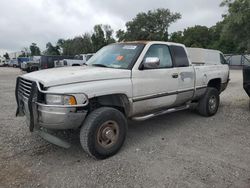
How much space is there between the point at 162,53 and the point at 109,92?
5.84 feet

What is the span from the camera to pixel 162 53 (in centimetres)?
475

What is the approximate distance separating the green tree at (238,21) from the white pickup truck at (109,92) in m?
20.1

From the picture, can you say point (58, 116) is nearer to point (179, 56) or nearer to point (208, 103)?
point (179, 56)

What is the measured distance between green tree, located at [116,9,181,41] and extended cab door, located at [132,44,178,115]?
49993 millimetres

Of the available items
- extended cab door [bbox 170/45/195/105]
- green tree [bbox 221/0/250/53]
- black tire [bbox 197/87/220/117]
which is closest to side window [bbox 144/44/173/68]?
extended cab door [bbox 170/45/195/105]

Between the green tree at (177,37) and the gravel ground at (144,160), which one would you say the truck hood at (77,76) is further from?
the green tree at (177,37)

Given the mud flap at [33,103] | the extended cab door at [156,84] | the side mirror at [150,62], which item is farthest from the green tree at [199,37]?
the mud flap at [33,103]

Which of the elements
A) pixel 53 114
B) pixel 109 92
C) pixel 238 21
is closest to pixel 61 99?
pixel 53 114

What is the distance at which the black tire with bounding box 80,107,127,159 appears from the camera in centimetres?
339

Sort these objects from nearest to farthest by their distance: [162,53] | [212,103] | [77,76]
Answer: [77,76]
[162,53]
[212,103]

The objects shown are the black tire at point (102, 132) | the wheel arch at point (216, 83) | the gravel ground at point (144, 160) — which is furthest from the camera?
the wheel arch at point (216, 83)

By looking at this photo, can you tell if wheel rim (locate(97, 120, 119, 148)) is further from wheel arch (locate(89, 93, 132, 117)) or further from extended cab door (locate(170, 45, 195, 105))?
extended cab door (locate(170, 45, 195, 105))

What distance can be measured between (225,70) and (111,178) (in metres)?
5.07

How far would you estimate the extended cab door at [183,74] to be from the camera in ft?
16.1
